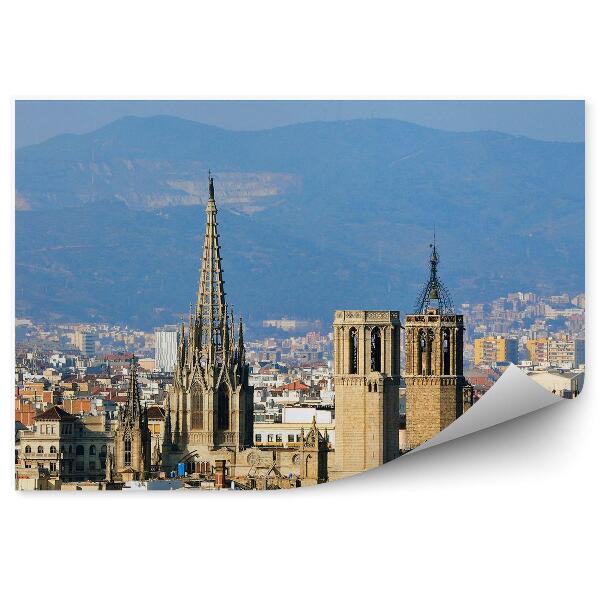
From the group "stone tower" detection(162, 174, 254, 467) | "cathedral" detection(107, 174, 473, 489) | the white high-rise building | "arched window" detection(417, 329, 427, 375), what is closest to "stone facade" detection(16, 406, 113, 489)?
"cathedral" detection(107, 174, 473, 489)

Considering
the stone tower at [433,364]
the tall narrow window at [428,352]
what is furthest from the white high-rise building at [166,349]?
the tall narrow window at [428,352]

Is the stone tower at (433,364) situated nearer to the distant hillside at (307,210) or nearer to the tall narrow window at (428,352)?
the tall narrow window at (428,352)

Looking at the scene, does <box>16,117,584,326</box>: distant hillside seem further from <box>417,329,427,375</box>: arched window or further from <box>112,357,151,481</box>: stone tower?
<box>112,357,151,481</box>: stone tower

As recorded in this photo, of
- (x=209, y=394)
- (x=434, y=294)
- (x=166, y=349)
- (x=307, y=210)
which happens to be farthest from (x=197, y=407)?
(x=307, y=210)

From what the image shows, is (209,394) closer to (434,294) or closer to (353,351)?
(353,351)

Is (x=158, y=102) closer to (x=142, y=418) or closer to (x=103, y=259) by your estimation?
(x=103, y=259)

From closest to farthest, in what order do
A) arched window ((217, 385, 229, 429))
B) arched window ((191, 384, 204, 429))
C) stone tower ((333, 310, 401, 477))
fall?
stone tower ((333, 310, 401, 477)) < arched window ((217, 385, 229, 429)) < arched window ((191, 384, 204, 429))


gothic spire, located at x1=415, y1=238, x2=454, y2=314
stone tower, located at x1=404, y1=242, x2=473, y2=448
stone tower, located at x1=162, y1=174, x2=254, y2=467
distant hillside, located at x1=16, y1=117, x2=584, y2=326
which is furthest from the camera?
stone tower, located at x1=162, y1=174, x2=254, y2=467

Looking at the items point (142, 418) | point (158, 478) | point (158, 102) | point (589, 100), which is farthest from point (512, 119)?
point (142, 418)
